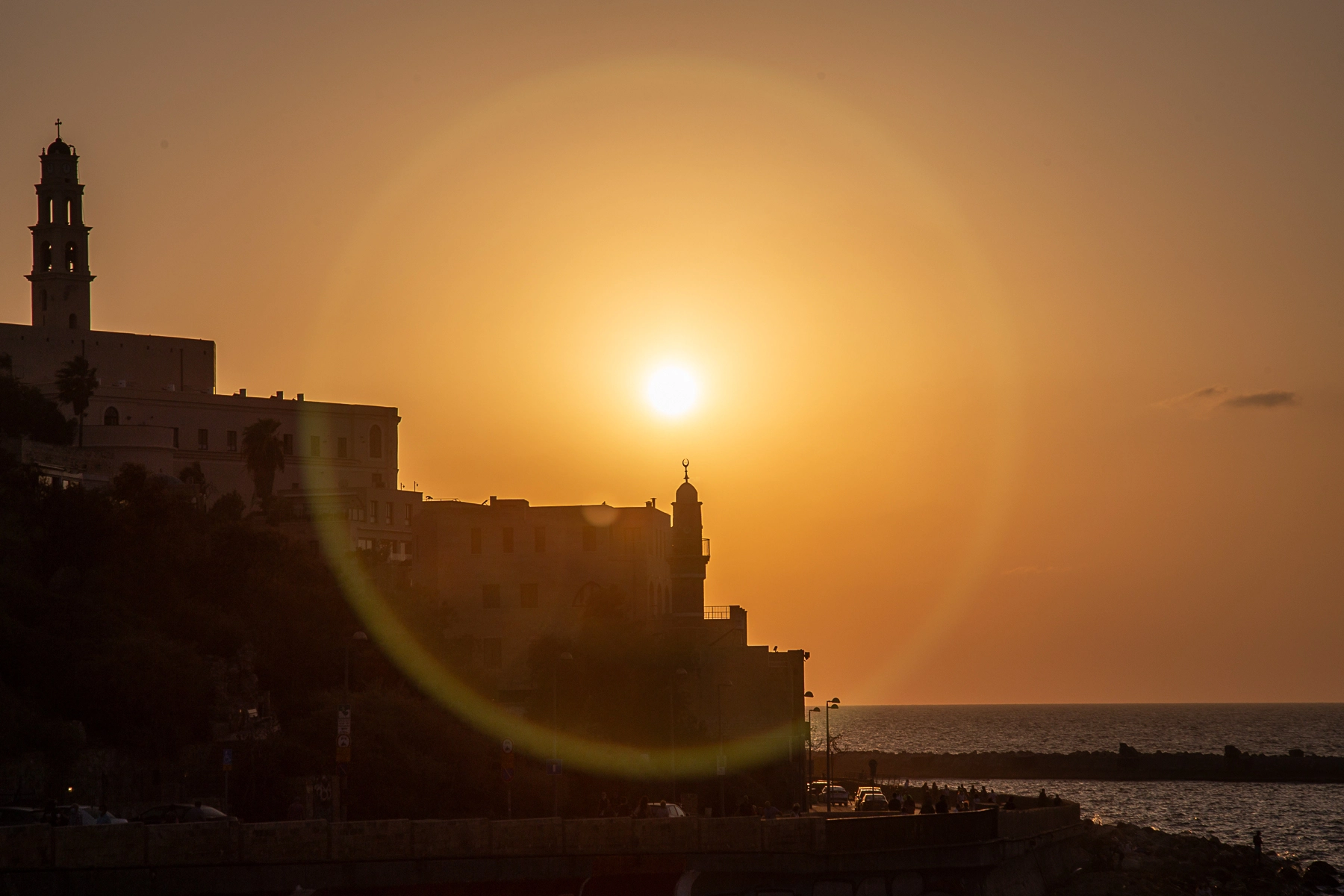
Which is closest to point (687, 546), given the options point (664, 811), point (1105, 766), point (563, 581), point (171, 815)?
point (563, 581)

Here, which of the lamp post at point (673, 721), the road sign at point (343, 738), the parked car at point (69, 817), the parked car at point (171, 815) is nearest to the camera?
the parked car at point (69, 817)

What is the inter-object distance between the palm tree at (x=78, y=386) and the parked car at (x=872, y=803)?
4379cm

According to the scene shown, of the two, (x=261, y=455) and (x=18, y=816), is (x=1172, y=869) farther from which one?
(x=261, y=455)

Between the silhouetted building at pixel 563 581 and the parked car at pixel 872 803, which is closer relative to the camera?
the parked car at pixel 872 803

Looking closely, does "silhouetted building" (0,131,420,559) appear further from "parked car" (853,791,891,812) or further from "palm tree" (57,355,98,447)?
"parked car" (853,791,891,812)

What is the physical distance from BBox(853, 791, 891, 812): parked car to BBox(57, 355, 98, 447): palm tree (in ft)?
144

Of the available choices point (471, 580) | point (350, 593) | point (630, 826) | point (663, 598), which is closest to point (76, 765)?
point (630, 826)

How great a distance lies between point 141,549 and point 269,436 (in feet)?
86.9

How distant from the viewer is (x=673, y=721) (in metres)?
66.2

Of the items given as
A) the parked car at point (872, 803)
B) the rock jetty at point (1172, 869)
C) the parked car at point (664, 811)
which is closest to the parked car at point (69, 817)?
the parked car at point (664, 811)

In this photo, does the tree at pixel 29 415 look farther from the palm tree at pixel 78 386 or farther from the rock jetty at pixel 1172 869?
the rock jetty at pixel 1172 869

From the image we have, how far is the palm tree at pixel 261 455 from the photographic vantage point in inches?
3477

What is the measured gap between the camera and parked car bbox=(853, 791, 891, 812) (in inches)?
2434

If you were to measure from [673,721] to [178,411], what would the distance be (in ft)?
138
